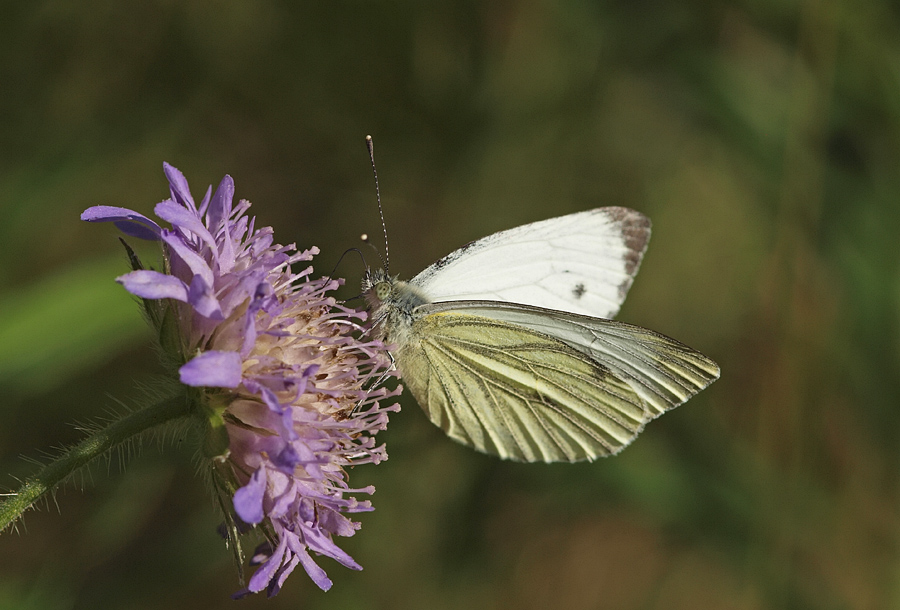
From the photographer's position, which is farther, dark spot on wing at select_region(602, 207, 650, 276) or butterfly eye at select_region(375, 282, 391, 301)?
dark spot on wing at select_region(602, 207, 650, 276)

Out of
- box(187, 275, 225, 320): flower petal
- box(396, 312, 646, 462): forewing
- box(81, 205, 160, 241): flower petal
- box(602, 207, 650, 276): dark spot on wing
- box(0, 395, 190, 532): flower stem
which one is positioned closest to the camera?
box(0, 395, 190, 532): flower stem

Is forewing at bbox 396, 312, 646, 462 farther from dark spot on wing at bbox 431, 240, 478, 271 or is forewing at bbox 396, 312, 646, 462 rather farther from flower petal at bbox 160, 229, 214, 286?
flower petal at bbox 160, 229, 214, 286

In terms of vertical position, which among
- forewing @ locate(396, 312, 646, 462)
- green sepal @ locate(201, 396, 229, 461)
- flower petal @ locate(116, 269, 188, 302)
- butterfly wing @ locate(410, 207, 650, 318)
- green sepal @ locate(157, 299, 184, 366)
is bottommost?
forewing @ locate(396, 312, 646, 462)

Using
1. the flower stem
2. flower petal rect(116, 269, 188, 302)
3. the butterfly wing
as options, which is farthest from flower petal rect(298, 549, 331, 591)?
the butterfly wing

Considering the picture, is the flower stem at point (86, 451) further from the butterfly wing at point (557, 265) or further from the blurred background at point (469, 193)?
the blurred background at point (469, 193)

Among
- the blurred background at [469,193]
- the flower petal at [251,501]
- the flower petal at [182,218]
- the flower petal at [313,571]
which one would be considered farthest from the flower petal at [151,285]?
the blurred background at [469,193]

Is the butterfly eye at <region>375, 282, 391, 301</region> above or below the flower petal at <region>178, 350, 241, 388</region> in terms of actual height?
below

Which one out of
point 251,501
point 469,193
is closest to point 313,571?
point 251,501

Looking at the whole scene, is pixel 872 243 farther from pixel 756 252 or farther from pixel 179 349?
pixel 179 349
